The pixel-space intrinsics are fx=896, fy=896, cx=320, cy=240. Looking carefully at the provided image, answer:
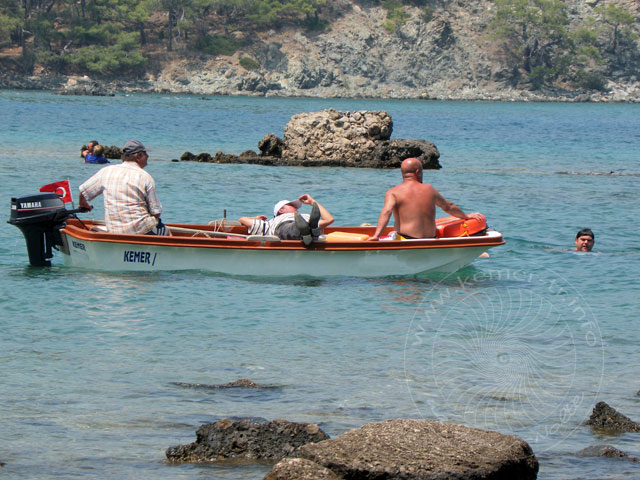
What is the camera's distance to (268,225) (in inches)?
499

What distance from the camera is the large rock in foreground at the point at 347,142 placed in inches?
1297

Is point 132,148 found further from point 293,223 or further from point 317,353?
point 317,353

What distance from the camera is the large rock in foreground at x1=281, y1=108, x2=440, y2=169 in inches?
1297

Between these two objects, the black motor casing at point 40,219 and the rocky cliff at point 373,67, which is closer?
the black motor casing at point 40,219

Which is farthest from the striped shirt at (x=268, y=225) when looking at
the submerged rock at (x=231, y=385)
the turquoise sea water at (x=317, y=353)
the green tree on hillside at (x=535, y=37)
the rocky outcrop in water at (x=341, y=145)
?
the green tree on hillside at (x=535, y=37)

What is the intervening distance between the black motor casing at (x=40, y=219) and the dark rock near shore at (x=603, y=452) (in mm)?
8171

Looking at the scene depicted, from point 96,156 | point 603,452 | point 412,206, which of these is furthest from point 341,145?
point 603,452

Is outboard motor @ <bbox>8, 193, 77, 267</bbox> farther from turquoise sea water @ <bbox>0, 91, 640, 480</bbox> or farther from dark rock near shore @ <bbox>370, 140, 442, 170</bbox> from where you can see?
dark rock near shore @ <bbox>370, 140, 442, 170</bbox>

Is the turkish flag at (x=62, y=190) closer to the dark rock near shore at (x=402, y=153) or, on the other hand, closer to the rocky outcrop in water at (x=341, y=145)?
the rocky outcrop in water at (x=341, y=145)

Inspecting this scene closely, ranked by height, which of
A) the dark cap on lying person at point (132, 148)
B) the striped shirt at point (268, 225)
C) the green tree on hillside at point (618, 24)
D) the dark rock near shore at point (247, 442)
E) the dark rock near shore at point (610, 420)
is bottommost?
the dark rock near shore at point (610, 420)

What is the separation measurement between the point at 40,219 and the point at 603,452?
8.48 m

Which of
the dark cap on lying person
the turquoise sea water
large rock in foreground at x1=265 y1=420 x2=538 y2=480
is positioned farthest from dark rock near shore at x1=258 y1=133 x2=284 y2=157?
large rock in foreground at x1=265 y1=420 x2=538 y2=480

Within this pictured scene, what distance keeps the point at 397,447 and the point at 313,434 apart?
904mm

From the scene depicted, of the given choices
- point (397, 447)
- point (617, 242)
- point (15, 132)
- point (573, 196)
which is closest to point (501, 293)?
point (617, 242)
